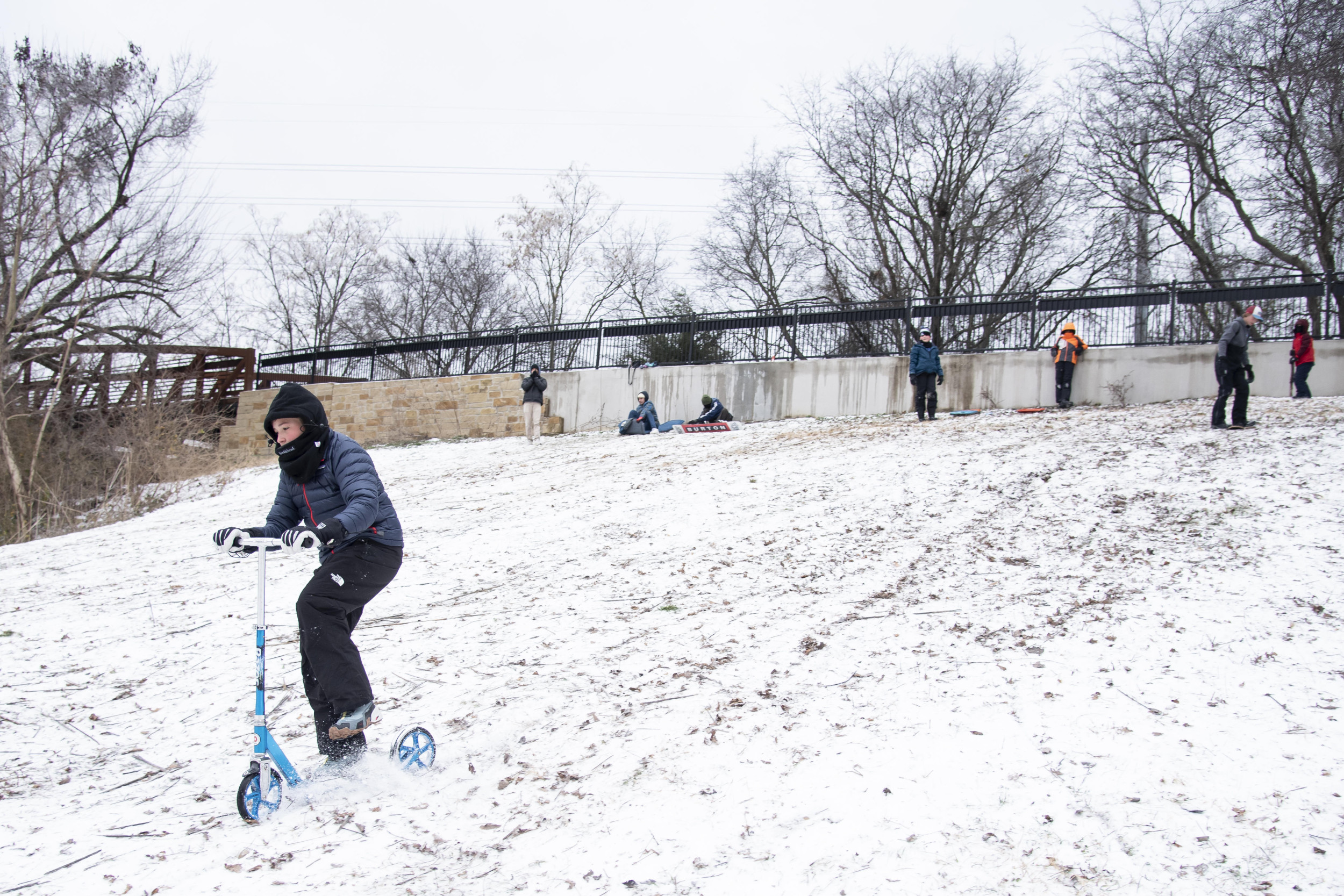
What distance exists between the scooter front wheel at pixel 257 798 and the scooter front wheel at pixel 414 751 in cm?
48

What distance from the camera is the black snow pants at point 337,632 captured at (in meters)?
3.51

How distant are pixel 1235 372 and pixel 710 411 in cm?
893

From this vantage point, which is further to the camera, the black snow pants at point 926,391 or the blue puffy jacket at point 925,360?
the black snow pants at point 926,391

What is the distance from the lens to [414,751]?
12.4 feet

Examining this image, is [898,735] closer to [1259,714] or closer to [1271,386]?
[1259,714]

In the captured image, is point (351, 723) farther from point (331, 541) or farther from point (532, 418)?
point (532, 418)

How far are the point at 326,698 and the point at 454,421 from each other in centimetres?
1666

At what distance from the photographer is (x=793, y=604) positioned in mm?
5918

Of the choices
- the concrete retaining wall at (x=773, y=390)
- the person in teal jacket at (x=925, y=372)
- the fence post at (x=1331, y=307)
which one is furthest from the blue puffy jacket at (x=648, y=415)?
the fence post at (x=1331, y=307)

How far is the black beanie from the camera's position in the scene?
357 centimetres

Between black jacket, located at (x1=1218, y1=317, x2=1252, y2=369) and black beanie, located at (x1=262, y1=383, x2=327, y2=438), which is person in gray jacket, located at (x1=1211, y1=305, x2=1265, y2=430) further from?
black beanie, located at (x1=262, y1=383, x2=327, y2=438)

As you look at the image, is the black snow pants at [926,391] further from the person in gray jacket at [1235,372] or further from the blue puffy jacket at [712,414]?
the person in gray jacket at [1235,372]

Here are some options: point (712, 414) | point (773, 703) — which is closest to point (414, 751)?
point (773, 703)

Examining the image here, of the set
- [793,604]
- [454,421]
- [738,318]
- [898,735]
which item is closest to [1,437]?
[454,421]
